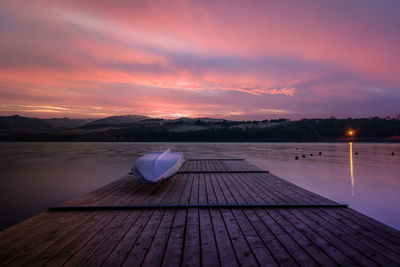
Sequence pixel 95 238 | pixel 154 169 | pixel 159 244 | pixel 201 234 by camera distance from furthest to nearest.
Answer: pixel 154 169, pixel 201 234, pixel 95 238, pixel 159 244

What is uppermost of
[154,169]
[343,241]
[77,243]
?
[154,169]

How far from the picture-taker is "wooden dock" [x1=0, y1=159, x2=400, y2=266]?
2596mm

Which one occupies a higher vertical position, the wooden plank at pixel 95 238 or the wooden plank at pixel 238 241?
the wooden plank at pixel 95 238

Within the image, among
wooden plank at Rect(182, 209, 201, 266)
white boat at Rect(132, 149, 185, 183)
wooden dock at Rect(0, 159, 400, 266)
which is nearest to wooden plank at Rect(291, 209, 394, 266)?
wooden dock at Rect(0, 159, 400, 266)

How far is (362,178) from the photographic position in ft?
34.4

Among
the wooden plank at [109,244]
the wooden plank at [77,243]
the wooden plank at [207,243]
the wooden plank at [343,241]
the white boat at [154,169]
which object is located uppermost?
the white boat at [154,169]

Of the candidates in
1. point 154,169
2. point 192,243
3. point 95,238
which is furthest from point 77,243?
point 154,169

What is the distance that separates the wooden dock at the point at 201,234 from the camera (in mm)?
2596

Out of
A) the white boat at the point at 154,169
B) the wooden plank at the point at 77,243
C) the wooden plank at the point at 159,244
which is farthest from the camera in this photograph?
the white boat at the point at 154,169

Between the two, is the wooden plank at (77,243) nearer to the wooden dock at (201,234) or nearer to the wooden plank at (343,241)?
the wooden dock at (201,234)

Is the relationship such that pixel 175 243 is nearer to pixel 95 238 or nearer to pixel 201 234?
pixel 201 234

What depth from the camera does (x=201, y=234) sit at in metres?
3.22

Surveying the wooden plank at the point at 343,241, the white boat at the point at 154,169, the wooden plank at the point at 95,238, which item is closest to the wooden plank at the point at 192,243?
the wooden plank at the point at 95,238

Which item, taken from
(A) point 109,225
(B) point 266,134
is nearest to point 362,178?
(A) point 109,225
